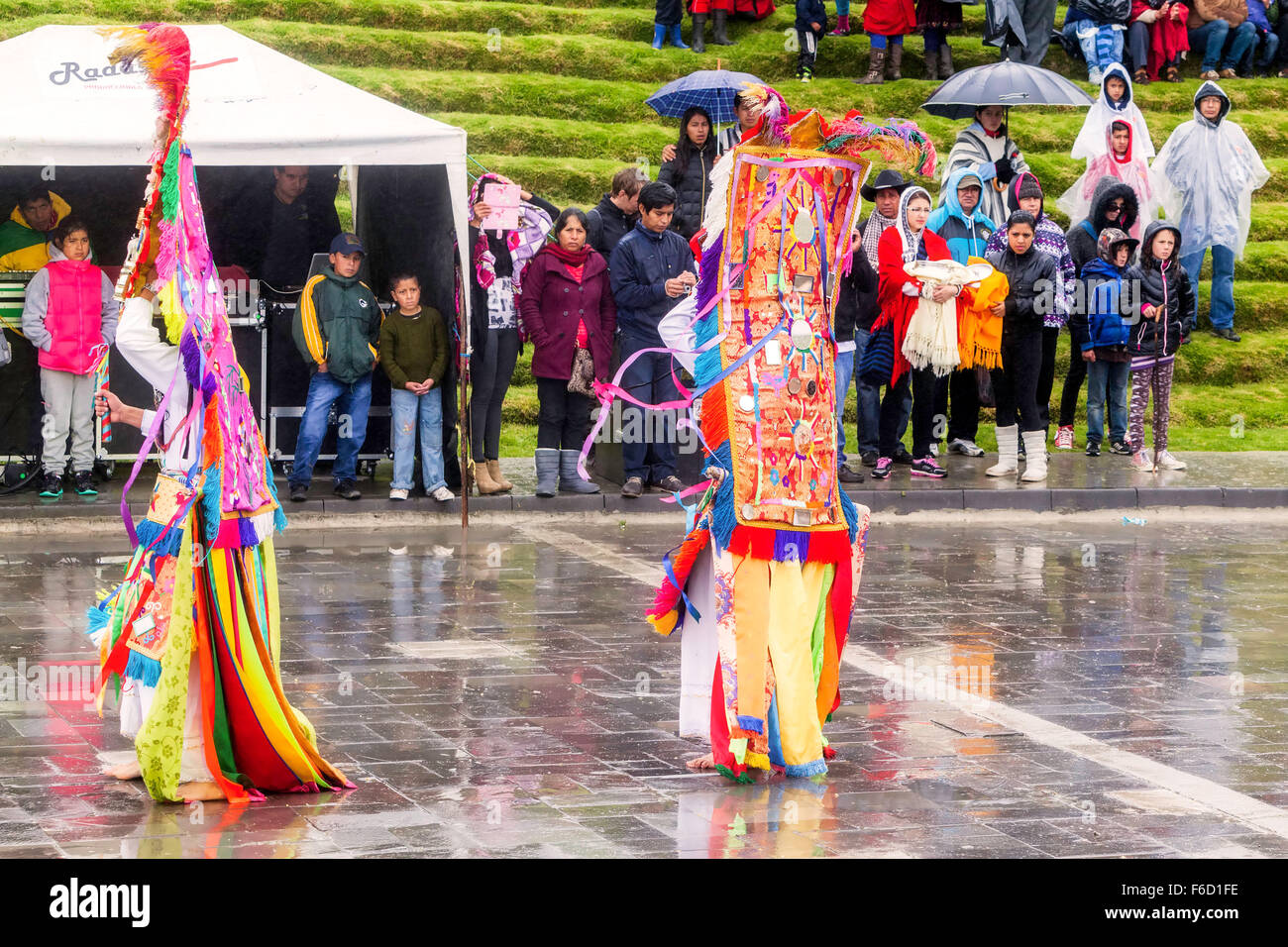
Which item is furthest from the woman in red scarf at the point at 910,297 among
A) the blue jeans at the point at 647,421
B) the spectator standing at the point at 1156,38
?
the spectator standing at the point at 1156,38

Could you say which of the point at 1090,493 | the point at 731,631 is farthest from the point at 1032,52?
the point at 731,631

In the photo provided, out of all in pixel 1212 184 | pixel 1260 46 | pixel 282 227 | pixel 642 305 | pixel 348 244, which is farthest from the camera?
pixel 1260 46

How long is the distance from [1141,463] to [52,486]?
8833 mm

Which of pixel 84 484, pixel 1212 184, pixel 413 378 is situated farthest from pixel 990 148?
pixel 84 484

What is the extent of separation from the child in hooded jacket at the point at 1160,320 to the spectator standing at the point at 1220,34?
9979 millimetres

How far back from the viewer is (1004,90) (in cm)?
1788

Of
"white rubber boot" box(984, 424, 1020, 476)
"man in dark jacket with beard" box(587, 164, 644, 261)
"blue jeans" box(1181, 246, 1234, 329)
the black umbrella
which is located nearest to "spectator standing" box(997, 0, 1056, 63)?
"blue jeans" box(1181, 246, 1234, 329)

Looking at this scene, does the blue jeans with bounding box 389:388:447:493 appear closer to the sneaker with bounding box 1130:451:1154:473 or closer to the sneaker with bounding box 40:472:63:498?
the sneaker with bounding box 40:472:63:498

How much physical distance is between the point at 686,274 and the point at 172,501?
5.92 metres

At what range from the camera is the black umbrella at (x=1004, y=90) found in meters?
17.8

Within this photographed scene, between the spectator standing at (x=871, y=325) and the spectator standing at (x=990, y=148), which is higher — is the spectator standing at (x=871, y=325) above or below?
below

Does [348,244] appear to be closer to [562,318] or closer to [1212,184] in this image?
[562,318]

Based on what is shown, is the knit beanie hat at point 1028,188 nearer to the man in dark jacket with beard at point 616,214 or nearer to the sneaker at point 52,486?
the man in dark jacket with beard at point 616,214
